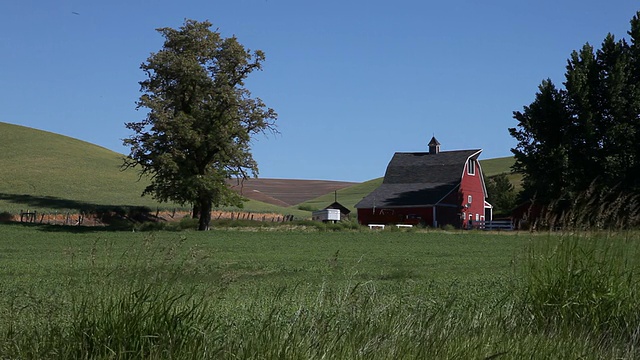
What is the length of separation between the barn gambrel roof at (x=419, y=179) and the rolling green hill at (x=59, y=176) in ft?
38.5

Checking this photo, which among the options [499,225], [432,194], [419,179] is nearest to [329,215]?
[419,179]

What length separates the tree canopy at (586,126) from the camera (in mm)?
68688

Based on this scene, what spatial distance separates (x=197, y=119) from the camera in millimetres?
59312

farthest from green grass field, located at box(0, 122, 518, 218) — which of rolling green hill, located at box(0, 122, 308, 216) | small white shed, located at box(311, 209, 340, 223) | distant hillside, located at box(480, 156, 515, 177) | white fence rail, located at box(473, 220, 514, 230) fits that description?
distant hillside, located at box(480, 156, 515, 177)

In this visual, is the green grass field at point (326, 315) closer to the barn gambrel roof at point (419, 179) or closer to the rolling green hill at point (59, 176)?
the rolling green hill at point (59, 176)

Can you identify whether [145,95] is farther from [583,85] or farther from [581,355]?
[581,355]

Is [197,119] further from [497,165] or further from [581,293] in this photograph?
[497,165]

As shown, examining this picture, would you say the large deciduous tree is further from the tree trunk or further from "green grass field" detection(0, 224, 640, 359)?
"green grass field" detection(0, 224, 640, 359)

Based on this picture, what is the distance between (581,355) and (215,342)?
4563 millimetres

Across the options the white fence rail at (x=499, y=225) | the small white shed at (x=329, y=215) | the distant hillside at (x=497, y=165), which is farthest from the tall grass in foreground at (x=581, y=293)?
the distant hillside at (x=497, y=165)

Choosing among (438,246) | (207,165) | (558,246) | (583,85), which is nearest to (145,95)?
(207,165)

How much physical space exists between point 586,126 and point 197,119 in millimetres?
33197

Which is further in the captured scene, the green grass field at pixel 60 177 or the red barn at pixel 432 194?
the red barn at pixel 432 194

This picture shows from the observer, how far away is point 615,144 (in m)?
69.2
